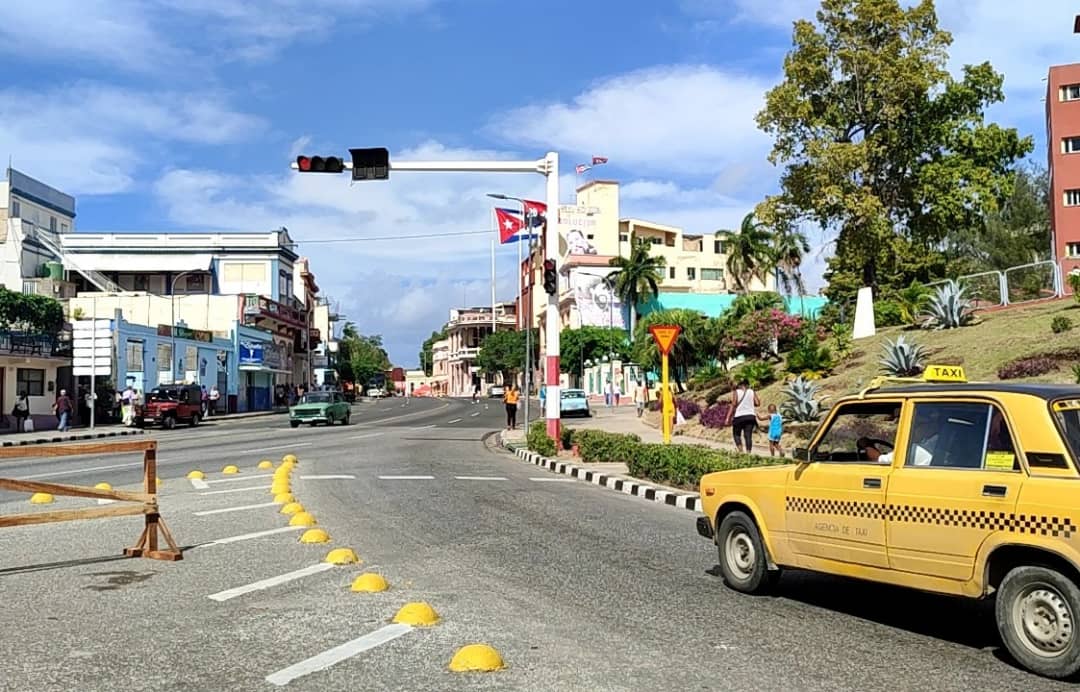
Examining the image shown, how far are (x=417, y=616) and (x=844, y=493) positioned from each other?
2.99 m

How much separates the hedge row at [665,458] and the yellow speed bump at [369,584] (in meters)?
5.67

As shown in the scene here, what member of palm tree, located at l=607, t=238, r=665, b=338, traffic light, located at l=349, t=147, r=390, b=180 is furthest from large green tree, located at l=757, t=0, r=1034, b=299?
palm tree, located at l=607, t=238, r=665, b=338

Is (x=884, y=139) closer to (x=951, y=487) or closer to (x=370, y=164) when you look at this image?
(x=370, y=164)

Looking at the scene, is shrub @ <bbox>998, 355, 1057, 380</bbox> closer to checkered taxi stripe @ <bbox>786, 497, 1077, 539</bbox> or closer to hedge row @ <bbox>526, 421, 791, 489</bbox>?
hedge row @ <bbox>526, 421, 791, 489</bbox>

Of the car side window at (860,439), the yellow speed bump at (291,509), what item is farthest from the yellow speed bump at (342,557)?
the car side window at (860,439)

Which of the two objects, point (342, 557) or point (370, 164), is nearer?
point (342, 557)

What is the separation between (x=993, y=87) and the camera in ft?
121

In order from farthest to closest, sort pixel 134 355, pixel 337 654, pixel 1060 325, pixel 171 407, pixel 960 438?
pixel 134 355, pixel 171 407, pixel 1060 325, pixel 960 438, pixel 337 654

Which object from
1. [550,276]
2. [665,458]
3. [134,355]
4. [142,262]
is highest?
[142,262]

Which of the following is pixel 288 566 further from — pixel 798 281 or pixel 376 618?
pixel 798 281

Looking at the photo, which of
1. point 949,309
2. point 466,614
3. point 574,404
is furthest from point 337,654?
point 574,404

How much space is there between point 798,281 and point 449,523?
74.7 m

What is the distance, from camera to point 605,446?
20172 millimetres

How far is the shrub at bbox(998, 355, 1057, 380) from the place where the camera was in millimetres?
19547
